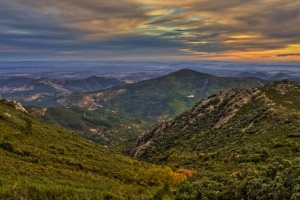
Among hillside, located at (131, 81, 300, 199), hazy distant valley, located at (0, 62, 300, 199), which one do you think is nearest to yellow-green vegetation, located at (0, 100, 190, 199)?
hazy distant valley, located at (0, 62, 300, 199)

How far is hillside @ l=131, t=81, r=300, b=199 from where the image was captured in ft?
110

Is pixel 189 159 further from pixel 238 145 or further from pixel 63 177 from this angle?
pixel 63 177

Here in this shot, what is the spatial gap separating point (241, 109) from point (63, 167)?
102 metres

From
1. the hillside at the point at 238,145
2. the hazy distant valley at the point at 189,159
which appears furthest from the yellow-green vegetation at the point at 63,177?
the hillside at the point at 238,145

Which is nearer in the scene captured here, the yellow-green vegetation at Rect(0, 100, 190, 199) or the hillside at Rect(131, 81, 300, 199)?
the hillside at Rect(131, 81, 300, 199)

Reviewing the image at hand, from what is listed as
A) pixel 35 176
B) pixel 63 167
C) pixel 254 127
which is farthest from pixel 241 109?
pixel 35 176

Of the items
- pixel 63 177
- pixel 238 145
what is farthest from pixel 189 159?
pixel 63 177

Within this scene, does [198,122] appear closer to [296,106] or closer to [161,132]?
[161,132]

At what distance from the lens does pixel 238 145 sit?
9150 cm

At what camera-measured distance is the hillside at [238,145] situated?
3362cm

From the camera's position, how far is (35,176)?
4212cm

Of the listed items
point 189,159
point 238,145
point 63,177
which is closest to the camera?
point 63,177

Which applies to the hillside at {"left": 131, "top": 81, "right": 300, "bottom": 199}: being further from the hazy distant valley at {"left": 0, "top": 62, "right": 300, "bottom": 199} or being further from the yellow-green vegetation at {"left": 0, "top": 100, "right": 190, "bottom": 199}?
the yellow-green vegetation at {"left": 0, "top": 100, "right": 190, "bottom": 199}

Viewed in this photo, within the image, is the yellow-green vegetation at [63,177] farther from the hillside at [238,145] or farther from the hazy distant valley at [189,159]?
the hillside at [238,145]
